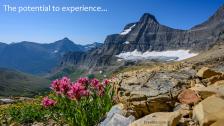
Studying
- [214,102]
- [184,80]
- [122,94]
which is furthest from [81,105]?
[214,102]

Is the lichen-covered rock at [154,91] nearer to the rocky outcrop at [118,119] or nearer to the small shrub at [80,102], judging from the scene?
the rocky outcrop at [118,119]

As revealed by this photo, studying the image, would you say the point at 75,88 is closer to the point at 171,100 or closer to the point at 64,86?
the point at 64,86

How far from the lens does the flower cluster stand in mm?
11465

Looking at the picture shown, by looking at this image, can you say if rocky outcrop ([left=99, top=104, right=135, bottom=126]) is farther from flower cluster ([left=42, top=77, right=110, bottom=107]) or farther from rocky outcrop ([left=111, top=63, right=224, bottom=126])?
flower cluster ([left=42, top=77, right=110, bottom=107])

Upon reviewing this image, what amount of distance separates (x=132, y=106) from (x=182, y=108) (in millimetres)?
1572

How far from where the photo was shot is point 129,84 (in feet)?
39.4

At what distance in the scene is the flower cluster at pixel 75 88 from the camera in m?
11.5

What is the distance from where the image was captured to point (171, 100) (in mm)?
10398

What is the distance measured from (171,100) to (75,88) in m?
2.85

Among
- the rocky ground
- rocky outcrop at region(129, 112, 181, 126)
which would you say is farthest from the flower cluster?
rocky outcrop at region(129, 112, 181, 126)

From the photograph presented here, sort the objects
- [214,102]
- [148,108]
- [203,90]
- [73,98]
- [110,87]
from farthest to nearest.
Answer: [110,87] < [73,98] < [148,108] < [203,90] < [214,102]

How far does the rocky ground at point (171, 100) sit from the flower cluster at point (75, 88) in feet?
3.36

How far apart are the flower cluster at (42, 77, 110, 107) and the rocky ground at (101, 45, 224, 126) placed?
1.02 metres

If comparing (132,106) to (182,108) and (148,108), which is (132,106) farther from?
(182,108)
